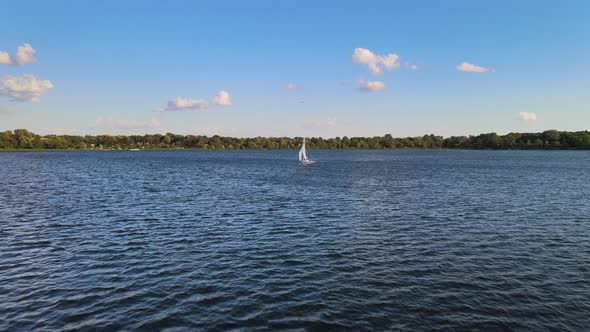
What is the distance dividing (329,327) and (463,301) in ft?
28.8

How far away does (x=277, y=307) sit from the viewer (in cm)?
2170

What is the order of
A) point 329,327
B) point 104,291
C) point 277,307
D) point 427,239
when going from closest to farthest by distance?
1. point 329,327
2. point 277,307
3. point 104,291
4. point 427,239

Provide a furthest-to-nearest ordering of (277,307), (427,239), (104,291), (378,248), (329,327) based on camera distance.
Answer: (427,239) < (378,248) < (104,291) < (277,307) < (329,327)

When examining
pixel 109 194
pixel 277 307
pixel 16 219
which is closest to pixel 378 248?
pixel 277 307

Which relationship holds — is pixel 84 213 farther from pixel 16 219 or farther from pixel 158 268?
pixel 158 268

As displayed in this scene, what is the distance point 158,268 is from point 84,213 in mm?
26963

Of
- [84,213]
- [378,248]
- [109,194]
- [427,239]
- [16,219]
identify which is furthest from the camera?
[109,194]

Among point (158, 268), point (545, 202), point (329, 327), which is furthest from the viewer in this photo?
point (545, 202)

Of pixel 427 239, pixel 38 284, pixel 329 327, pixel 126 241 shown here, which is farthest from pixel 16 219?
pixel 427 239

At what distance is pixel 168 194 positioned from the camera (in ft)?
225

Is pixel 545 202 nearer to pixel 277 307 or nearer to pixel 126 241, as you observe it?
pixel 277 307

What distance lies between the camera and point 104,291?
23.9 meters

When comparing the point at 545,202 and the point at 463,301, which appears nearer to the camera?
the point at 463,301

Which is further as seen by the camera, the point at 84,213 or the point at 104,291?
the point at 84,213
